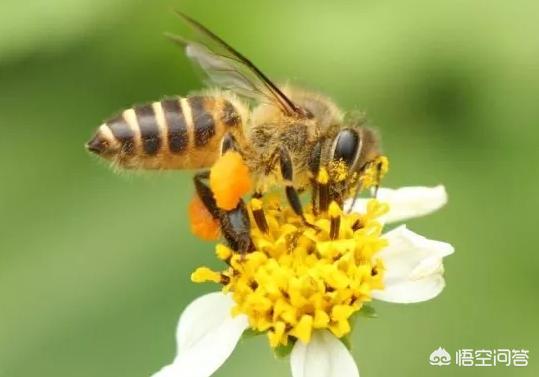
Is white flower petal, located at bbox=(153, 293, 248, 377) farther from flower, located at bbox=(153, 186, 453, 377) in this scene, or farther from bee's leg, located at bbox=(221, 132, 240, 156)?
bee's leg, located at bbox=(221, 132, 240, 156)

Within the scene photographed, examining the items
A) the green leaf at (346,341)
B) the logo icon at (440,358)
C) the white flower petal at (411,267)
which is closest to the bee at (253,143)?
the white flower petal at (411,267)

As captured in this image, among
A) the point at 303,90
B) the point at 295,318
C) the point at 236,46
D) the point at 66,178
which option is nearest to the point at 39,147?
the point at 66,178

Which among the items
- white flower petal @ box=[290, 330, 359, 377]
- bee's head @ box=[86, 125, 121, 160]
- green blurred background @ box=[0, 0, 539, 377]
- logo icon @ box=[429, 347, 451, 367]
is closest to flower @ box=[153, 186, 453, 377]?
white flower petal @ box=[290, 330, 359, 377]

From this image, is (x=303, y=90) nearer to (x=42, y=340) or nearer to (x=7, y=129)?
(x=42, y=340)

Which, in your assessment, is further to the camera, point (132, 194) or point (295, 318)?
point (132, 194)

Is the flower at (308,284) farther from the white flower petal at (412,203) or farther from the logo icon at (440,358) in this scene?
the logo icon at (440,358)
